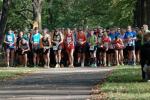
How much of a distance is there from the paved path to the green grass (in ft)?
1.82

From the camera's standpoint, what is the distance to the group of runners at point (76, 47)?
32.1m

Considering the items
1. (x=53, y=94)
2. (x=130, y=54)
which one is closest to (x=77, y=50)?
(x=130, y=54)

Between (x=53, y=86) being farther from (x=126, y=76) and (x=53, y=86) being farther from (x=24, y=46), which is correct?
(x=24, y=46)

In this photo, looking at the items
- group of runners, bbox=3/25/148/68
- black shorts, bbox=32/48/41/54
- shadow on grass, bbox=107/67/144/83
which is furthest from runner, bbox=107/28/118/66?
shadow on grass, bbox=107/67/144/83

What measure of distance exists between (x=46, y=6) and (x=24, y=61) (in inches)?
1603

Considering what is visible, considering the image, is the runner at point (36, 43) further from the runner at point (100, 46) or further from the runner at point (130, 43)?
the runner at point (130, 43)

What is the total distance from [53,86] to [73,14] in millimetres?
56819

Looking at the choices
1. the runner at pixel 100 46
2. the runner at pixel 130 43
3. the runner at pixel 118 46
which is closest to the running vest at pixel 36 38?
the runner at pixel 100 46

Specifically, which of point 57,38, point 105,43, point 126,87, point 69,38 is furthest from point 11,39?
point 126,87

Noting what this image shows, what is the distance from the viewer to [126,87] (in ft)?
63.9

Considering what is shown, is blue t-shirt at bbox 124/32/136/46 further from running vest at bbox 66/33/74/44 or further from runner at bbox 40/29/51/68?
runner at bbox 40/29/51/68

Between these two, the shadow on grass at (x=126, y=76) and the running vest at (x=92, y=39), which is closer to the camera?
the shadow on grass at (x=126, y=76)

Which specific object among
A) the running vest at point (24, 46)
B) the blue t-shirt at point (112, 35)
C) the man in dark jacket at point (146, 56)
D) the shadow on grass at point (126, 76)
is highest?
the blue t-shirt at point (112, 35)

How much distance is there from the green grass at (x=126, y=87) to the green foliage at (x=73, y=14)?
Answer: 4035 cm
